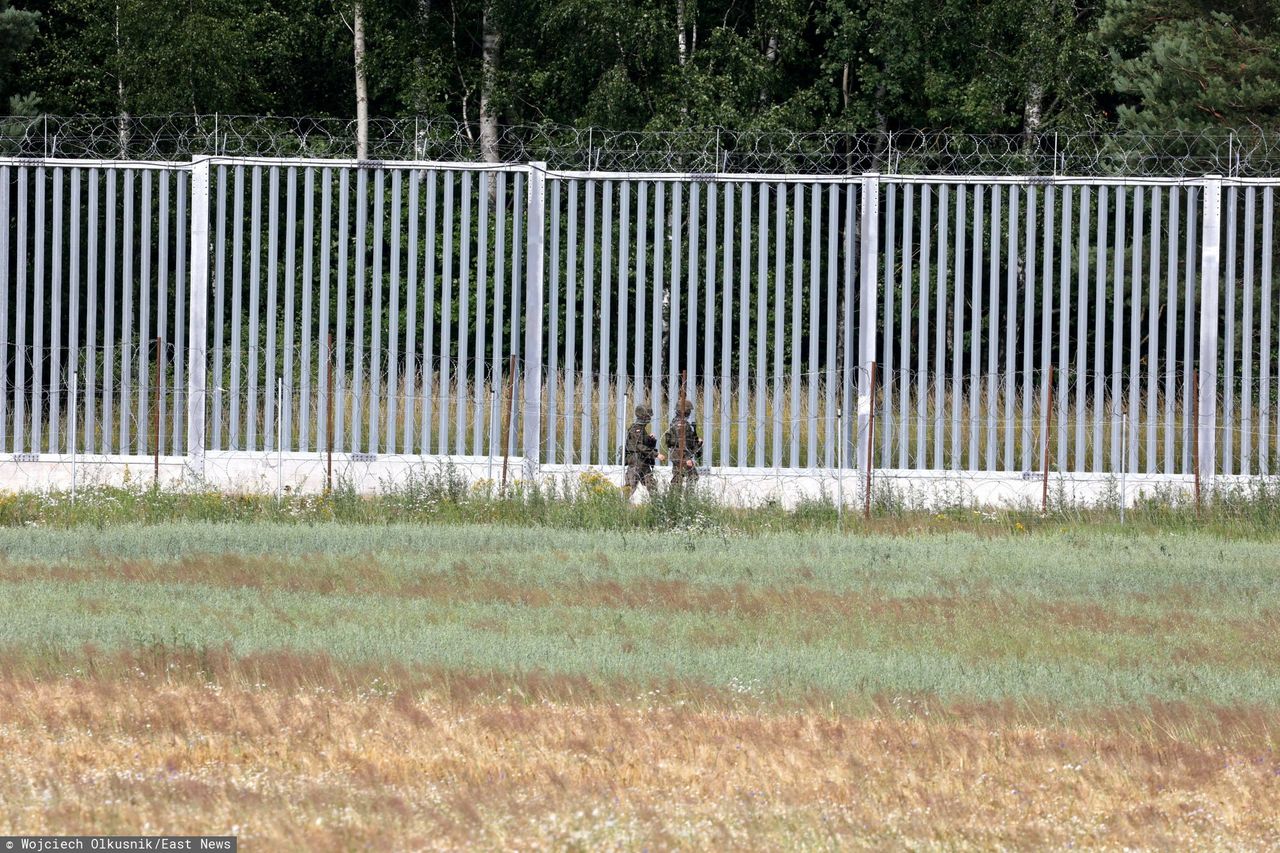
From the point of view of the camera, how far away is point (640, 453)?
52.6 ft

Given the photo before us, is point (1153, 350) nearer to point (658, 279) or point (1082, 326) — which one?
point (1082, 326)

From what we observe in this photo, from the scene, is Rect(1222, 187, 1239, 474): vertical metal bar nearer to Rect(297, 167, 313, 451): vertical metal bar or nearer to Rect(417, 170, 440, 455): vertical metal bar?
Rect(417, 170, 440, 455): vertical metal bar

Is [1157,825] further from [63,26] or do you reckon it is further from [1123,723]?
[63,26]

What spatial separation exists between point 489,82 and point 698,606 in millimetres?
21456

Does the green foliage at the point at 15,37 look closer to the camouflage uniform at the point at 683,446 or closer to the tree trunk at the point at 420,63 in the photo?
the tree trunk at the point at 420,63

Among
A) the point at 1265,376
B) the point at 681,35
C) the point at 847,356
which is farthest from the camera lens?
the point at 681,35

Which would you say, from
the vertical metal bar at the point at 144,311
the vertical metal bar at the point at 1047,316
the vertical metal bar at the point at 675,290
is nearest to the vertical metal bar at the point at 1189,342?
the vertical metal bar at the point at 1047,316

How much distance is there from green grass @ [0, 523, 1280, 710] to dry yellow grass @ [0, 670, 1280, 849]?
1.96 feet

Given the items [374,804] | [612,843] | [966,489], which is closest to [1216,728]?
[612,843]

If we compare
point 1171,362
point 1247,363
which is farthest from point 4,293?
point 1247,363

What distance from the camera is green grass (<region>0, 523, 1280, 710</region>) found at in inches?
364

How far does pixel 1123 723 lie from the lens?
27.0 feet

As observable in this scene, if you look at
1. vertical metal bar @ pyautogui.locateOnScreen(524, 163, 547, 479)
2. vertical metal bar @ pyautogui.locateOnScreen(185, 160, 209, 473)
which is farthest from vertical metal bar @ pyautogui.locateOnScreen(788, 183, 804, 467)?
vertical metal bar @ pyautogui.locateOnScreen(185, 160, 209, 473)

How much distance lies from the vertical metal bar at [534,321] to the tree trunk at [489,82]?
14.4 meters
